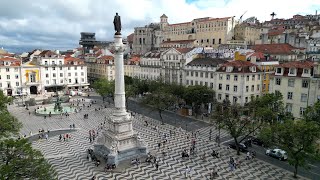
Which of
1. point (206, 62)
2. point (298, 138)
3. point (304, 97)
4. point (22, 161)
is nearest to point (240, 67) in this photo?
point (206, 62)

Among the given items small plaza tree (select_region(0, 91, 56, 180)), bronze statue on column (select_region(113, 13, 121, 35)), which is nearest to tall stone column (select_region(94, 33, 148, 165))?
bronze statue on column (select_region(113, 13, 121, 35))

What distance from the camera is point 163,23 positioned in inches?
6171

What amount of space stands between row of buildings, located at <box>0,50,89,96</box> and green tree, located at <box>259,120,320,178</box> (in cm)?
7659

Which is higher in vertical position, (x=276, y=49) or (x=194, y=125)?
(x=276, y=49)

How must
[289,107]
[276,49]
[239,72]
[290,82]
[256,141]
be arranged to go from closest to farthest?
[256,141] < [290,82] < [289,107] < [239,72] < [276,49]

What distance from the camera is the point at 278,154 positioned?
116ft

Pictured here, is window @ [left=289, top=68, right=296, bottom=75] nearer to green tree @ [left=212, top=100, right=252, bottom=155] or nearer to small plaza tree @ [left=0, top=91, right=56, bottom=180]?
green tree @ [left=212, top=100, right=252, bottom=155]

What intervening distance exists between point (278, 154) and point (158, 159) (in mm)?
15006

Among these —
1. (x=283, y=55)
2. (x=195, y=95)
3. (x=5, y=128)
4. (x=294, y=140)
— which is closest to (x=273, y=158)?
(x=294, y=140)

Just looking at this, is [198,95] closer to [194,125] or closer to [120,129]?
[194,125]

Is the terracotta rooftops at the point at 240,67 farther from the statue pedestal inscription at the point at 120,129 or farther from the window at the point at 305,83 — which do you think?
the statue pedestal inscription at the point at 120,129

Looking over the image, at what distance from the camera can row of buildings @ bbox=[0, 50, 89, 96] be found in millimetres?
82688

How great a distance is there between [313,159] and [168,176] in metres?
14.4

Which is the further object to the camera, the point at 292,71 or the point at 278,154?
the point at 292,71
